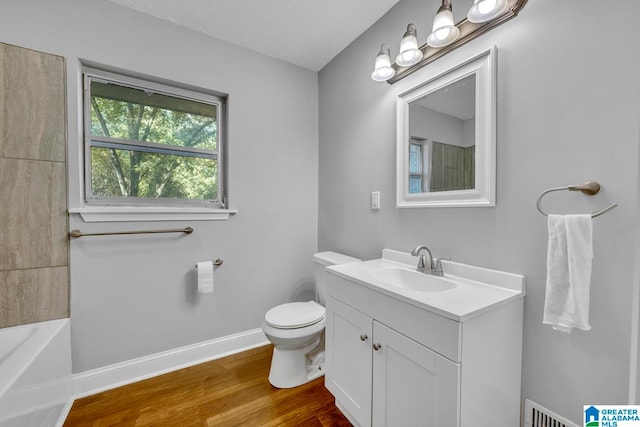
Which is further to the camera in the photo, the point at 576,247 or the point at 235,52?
the point at 235,52

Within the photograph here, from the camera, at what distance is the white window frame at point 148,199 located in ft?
5.35

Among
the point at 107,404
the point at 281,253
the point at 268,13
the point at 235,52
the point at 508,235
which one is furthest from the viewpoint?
the point at 281,253

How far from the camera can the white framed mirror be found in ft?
3.83

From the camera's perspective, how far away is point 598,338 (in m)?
0.89

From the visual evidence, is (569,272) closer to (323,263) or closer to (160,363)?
(323,263)

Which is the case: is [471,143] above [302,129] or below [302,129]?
below

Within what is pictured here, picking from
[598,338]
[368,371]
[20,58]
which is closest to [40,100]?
[20,58]

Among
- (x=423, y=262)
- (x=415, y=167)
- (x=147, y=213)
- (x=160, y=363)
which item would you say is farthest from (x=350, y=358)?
(x=147, y=213)

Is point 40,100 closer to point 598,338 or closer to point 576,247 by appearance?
point 576,247

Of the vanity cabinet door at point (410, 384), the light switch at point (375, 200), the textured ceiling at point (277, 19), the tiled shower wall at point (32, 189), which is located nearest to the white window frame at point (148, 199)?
the tiled shower wall at point (32, 189)

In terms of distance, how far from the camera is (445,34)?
3.97 ft

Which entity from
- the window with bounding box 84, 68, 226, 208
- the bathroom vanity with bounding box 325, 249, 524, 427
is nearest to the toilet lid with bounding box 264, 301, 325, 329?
the bathroom vanity with bounding box 325, 249, 524, 427

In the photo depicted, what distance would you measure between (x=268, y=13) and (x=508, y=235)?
192 cm

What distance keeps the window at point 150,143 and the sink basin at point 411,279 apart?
137 cm
